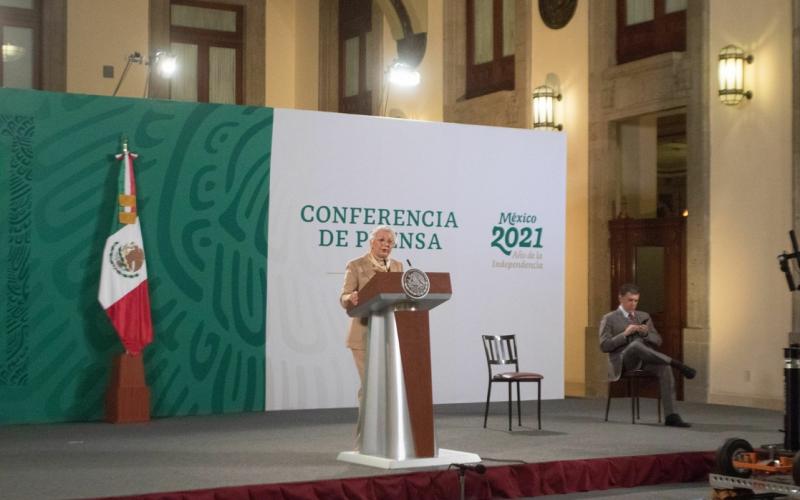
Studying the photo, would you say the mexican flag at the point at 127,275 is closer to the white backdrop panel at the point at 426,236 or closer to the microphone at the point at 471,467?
the white backdrop panel at the point at 426,236

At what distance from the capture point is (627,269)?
40.2ft

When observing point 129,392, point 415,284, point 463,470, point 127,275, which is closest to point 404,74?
point 127,275

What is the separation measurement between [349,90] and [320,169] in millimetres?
7059

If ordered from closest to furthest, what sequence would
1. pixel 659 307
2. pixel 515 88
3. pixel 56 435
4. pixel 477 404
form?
pixel 56 435 → pixel 477 404 → pixel 659 307 → pixel 515 88

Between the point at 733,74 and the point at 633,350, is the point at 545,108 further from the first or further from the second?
the point at 633,350

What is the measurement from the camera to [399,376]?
21.2 ft

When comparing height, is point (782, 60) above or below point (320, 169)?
above

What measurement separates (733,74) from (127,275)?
560 centimetres

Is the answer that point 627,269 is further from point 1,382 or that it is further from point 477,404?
point 1,382

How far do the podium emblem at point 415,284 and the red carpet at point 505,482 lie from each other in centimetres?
95

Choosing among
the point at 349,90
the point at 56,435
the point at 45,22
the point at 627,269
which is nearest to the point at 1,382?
the point at 56,435

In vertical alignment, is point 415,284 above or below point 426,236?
below

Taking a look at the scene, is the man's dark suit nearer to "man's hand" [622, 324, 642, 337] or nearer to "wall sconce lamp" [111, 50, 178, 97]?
"man's hand" [622, 324, 642, 337]

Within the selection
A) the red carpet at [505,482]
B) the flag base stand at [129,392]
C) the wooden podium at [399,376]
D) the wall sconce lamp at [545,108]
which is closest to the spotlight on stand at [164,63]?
the wall sconce lamp at [545,108]
